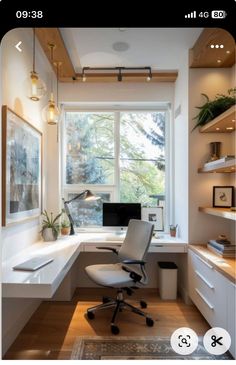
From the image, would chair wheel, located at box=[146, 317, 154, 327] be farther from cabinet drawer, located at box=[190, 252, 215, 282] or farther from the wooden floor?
cabinet drawer, located at box=[190, 252, 215, 282]

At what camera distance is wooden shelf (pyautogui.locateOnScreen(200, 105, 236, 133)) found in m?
1.90

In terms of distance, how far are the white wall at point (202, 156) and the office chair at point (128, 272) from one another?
0.58 m

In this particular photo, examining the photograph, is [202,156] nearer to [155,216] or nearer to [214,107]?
[214,107]

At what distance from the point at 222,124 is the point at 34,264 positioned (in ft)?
6.35

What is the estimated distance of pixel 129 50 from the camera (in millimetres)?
2521

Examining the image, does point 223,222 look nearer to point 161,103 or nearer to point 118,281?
point 118,281

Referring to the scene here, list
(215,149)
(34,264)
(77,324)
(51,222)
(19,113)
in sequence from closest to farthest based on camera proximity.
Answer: (34,264) → (19,113) → (77,324) → (215,149) → (51,222)

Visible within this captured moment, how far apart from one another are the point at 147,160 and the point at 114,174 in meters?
0.48

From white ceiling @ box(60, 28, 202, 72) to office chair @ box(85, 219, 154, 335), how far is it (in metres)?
1.73

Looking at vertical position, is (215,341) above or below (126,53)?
below

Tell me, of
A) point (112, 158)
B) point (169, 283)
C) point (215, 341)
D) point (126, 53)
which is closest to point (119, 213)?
point (112, 158)
